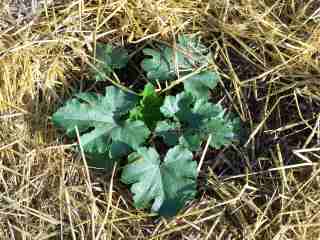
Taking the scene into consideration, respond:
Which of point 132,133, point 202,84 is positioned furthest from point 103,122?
point 202,84

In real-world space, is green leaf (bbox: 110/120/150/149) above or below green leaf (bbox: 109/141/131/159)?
above

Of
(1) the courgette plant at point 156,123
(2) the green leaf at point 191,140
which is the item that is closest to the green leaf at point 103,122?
(1) the courgette plant at point 156,123

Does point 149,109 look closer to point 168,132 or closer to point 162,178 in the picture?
point 168,132

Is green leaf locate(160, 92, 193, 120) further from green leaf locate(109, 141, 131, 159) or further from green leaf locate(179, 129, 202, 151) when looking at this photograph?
green leaf locate(109, 141, 131, 159)

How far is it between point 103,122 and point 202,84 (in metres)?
0.37

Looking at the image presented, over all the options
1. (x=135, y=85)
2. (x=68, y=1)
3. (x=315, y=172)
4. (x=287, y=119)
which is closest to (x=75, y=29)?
(x=68, y=1)

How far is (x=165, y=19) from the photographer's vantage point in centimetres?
214

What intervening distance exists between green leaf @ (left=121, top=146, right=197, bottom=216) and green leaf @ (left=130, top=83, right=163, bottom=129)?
0.41ft

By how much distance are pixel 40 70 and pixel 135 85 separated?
340mm

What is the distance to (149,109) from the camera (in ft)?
6.61

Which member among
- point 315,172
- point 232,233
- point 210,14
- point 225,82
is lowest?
point 232,233

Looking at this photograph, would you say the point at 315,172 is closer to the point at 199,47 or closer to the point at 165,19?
the point at 199,47

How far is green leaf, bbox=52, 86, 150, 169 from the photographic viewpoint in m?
1.94

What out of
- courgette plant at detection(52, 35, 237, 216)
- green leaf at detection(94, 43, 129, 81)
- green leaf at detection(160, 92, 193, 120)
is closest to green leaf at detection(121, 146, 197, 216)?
courgette plant at detection(52, 35, 237, 216)
